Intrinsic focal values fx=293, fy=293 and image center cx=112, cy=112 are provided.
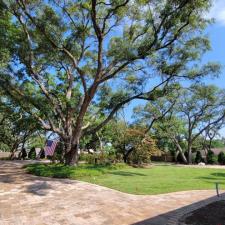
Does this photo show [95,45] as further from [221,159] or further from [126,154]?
[221,159]

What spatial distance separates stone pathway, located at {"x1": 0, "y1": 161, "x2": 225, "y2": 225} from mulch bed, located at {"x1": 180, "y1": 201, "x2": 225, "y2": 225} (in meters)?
0.28

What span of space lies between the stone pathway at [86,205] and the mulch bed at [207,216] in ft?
0.92

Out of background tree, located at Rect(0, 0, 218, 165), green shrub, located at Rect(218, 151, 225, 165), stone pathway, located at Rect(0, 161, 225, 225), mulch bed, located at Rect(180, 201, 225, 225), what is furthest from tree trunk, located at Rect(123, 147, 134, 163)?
green shrub, located at Rect(218, 151, 225, 165)

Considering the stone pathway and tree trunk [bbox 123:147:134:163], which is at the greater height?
tree trunk [bbox 123:147:134:163]

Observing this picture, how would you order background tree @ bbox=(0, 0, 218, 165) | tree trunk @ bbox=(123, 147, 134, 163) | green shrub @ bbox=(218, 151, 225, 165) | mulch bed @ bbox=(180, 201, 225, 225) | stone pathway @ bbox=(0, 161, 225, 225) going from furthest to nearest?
green shrub @ bbox=(218, 151, 225, 165) → tree trunk @ bbox=(123, 147, 134, 163) → background tree @ bbox=(0, 0, 218, 165) → stone pathway @ bbox=(0, 161, 225, 225) → mulch bed @ bbox=(180, 201, 225, 225)

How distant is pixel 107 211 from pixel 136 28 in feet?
40.6

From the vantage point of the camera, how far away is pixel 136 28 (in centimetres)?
1694

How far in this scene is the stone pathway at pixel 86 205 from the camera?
6.28 m

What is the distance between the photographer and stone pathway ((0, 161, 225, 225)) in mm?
6277

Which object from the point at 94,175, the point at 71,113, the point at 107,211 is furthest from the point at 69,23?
the point at 107,211

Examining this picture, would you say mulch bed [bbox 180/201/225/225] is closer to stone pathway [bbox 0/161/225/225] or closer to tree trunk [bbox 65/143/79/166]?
stone pathway [bbox 0/161/225/225]

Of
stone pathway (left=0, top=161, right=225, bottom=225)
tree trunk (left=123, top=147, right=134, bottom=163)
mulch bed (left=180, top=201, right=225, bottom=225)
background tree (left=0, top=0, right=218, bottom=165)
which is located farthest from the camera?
tree trunk (left=123, top=147, right=134, bottom=163)

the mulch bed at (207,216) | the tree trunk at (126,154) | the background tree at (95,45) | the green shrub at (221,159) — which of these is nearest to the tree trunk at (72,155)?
the background tree at (95,45)

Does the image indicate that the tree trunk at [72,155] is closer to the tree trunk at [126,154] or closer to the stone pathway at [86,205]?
the stone pathway at [86,205]
